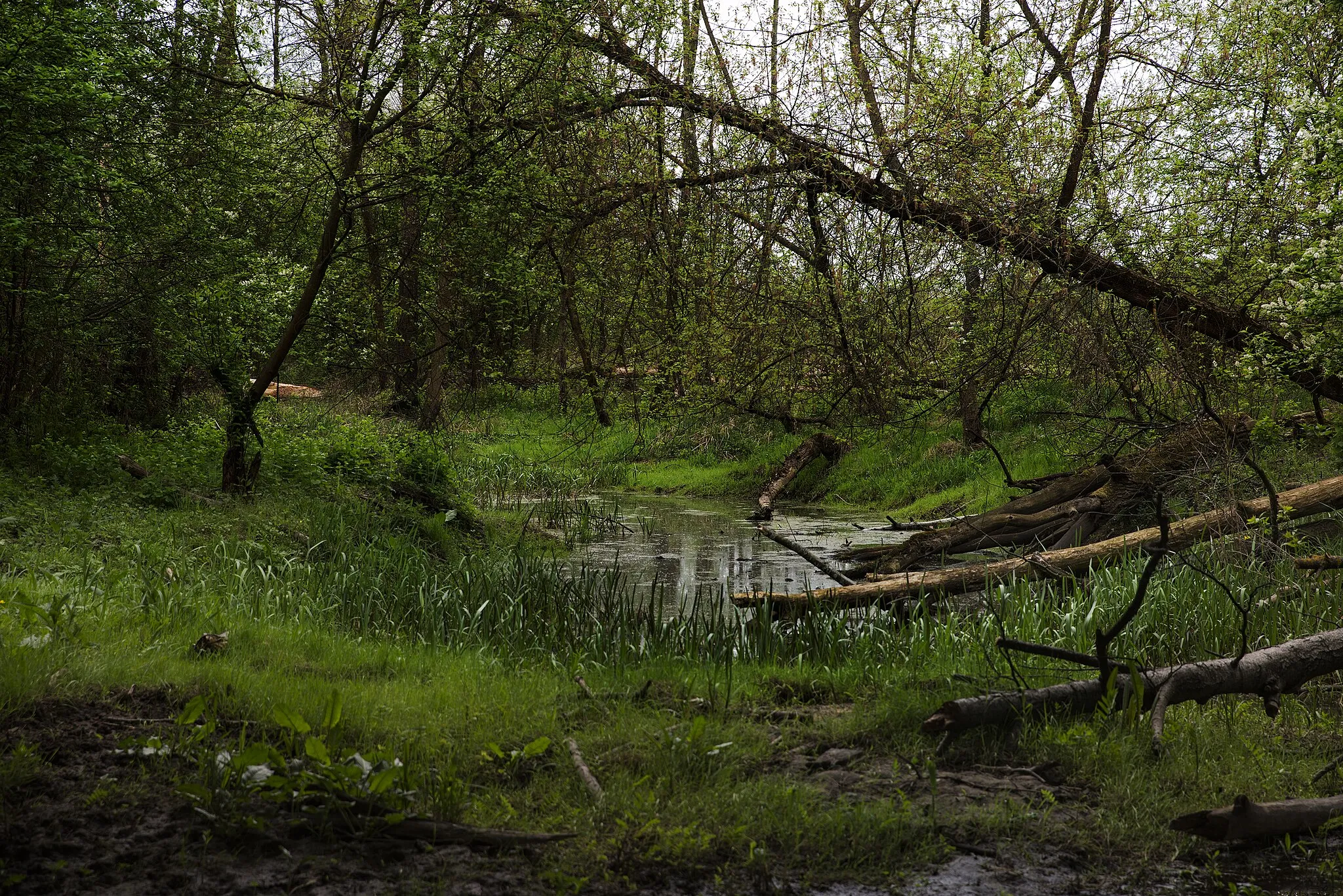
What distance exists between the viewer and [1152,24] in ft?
30.2

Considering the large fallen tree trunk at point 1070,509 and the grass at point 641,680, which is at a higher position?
the large fallen tree trunk at point 1070,509

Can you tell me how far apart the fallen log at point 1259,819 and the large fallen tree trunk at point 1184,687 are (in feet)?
2.05

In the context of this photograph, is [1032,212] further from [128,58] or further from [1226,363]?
[128,58]

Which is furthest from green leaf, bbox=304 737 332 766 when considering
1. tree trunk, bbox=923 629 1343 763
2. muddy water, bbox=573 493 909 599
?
muddy water, bbox=573 493 909 599

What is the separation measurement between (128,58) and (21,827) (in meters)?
7.62

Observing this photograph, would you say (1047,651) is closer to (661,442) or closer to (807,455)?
(661,442)

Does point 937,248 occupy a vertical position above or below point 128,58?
below

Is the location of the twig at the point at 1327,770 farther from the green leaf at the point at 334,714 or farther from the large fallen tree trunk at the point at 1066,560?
the green leaf at the point at 334,714

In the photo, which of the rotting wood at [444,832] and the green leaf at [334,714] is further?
the green leaf at [334,714]

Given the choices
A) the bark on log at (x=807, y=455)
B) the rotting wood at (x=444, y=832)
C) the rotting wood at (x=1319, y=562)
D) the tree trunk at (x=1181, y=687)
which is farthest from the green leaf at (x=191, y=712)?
the bark on log at (x=807, y=455)

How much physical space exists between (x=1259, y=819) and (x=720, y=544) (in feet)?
29.3

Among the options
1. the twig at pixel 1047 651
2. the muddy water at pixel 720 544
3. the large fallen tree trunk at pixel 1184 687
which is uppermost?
the twig at pixel 1047 651

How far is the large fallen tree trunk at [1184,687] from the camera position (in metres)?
4.26

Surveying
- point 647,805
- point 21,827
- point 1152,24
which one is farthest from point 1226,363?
point 21,827
